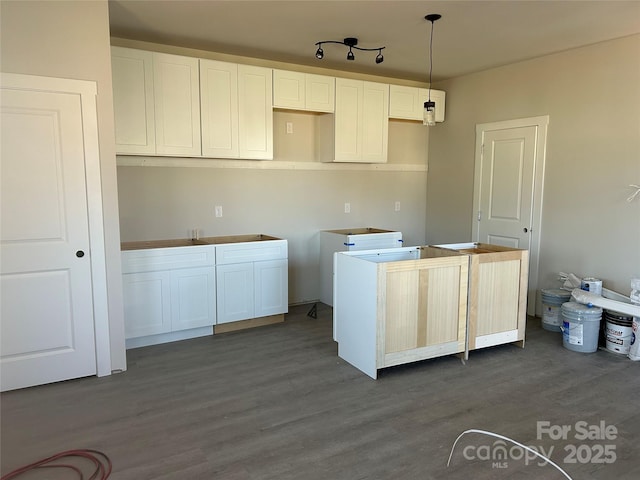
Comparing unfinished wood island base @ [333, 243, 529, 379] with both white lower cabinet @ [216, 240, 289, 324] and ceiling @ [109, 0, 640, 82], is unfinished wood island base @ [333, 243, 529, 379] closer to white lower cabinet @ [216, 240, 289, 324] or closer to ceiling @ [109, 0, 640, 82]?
white lower cabinet @ [216, 240, 289, 324]

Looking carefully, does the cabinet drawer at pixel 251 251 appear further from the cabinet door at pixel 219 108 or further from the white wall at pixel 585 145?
the white wall at pixel 585 145

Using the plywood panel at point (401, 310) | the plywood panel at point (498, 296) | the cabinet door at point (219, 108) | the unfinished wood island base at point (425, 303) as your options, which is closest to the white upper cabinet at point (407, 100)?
the cabinet door at point (219, 108)

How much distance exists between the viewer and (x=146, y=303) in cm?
400

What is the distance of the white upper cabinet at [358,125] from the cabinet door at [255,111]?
2.75 feet

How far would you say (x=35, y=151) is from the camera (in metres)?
3.15

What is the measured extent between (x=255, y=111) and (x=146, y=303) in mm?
2180

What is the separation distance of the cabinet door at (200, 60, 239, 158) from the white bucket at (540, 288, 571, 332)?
3553mm

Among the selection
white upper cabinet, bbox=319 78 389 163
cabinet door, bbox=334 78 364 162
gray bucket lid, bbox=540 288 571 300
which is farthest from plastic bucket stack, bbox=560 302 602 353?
cabinet door, bbox=334 78 364 162

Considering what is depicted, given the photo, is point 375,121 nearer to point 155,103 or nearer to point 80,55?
point 155,103

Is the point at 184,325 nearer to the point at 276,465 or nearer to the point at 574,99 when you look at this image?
the point at 276,465

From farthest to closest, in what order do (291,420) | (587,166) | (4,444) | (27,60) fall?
1. (587,166)
2. (27,60)
3. (291,420)
4. (4,444)

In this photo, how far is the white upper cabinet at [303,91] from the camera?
187 inches

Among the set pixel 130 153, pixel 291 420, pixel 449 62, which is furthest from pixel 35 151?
pixel 449 62

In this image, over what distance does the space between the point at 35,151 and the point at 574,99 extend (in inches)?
191
